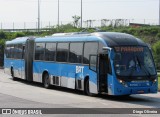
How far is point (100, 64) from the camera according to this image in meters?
21.1

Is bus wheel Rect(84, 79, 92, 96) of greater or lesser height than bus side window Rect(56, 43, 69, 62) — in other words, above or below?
below

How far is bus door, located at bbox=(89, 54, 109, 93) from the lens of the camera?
68.3 feet

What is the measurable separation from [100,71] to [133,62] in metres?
1.53

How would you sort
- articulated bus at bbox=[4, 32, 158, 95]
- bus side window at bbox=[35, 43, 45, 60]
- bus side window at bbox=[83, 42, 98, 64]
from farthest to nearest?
bus side window at bbox=[35, 43, 45, 60] < bus side window at bbox=[83, 42, 98, 64] < articulated bus at bbox=[4, 32, 158, 95]

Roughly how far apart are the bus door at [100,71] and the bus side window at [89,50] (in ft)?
1.18

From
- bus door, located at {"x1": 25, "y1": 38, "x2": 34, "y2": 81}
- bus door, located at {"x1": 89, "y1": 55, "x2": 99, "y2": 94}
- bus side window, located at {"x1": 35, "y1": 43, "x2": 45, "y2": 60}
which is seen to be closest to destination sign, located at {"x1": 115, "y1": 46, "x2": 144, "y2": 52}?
bus door, located at {"x1": 89, "y1": 55, "x2": 99, "y2": 94}

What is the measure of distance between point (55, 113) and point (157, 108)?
13.0 feet

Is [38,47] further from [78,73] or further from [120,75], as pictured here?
[120,75]

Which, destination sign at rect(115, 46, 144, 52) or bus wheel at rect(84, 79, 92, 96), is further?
bus wheel at rect(84, 79, 92, 96)

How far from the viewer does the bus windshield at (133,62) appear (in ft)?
66.4

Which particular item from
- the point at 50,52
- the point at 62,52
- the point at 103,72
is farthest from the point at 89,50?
the point at 50,52

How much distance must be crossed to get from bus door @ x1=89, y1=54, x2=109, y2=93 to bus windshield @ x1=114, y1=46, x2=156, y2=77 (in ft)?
2.05

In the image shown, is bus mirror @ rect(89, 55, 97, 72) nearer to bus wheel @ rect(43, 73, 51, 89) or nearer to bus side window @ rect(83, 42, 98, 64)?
bus side window @ rect(83, 42, 98, 64)

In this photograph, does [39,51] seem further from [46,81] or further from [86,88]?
[86,88]
